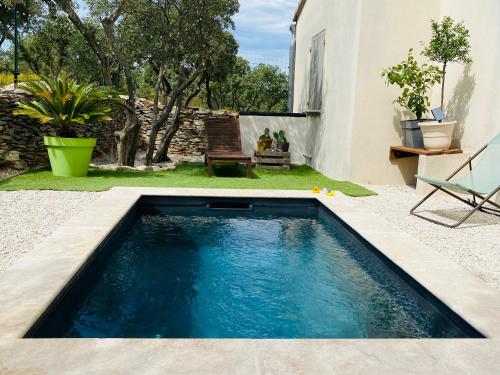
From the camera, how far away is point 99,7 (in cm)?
870

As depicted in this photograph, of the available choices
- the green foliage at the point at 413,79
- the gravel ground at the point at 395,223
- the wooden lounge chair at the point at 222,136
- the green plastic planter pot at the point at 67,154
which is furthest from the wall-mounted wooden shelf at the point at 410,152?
the green plastic planter pot at the point at 67,154

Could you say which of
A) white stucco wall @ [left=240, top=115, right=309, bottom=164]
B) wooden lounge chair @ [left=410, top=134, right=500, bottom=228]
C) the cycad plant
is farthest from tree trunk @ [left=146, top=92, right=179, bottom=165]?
wooden lounge chair @ [left=410, top=134, right=500, bottom=228]

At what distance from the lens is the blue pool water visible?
116 inches

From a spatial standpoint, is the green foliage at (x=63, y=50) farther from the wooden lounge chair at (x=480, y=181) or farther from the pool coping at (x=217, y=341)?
the wooden lounge chair at (x=480, y=181)

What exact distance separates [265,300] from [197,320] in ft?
2.09

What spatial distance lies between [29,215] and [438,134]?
6160mm

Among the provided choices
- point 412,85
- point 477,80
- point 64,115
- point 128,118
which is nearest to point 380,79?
point 412,85

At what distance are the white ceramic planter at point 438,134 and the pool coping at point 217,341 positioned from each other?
2.42 meters

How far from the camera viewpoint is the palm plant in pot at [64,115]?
793cm

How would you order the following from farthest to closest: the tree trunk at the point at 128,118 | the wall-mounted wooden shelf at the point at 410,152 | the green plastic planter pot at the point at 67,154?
the tree trunk at the point at 128,118 → the green plastic planter pot at the point at 67,154 → the wall-mounted wooden shelf at the point at 410,152

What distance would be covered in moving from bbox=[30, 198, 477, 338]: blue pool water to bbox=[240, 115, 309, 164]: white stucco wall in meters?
6.54

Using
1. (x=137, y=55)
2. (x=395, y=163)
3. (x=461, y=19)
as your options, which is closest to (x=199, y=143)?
(x=137, y=55)

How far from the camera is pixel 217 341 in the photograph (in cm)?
226

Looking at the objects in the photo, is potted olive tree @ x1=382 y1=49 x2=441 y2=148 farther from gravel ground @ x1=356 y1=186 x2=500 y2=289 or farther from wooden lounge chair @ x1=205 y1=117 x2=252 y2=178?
wooden lounge chair @ x1=205 y1=117 x2=252 y2=178
